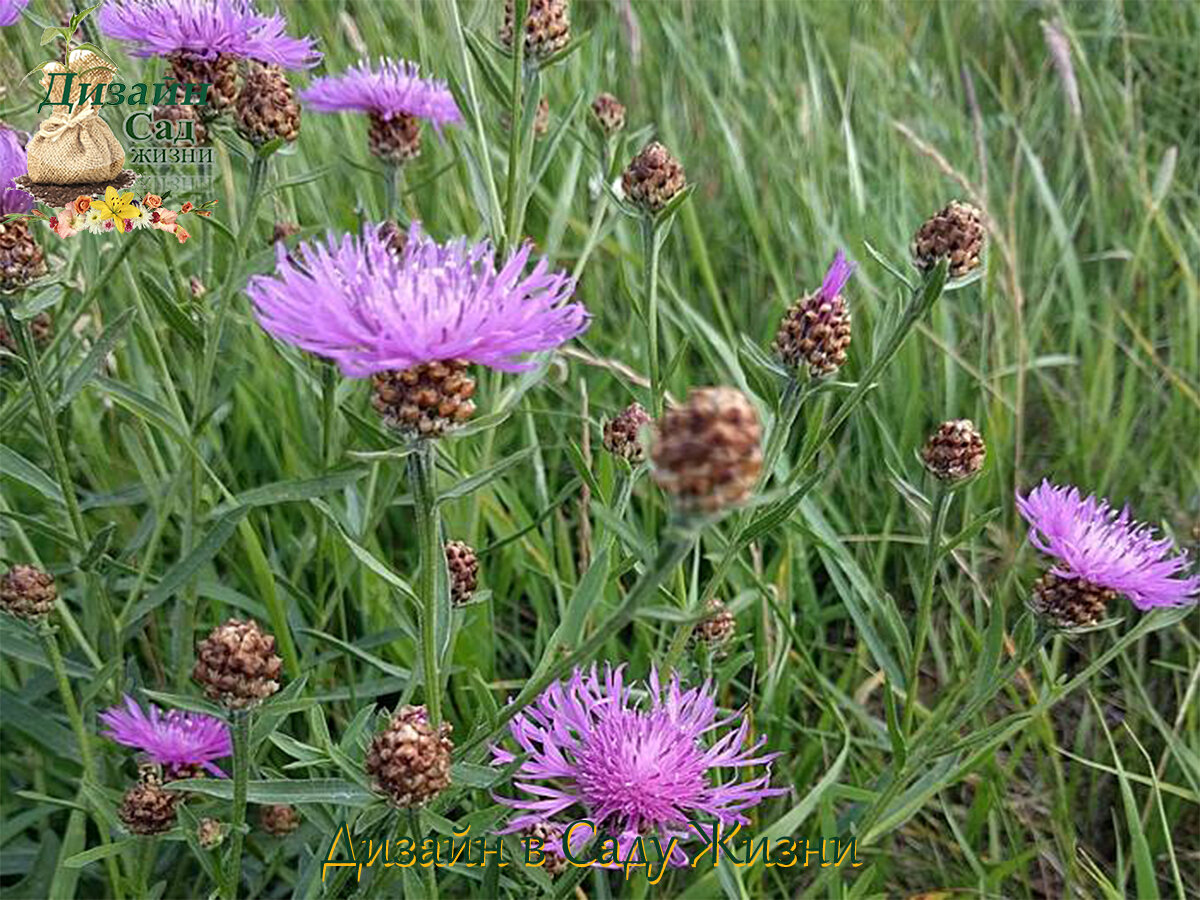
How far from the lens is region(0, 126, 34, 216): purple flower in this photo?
4.08ft

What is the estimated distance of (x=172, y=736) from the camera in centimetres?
126

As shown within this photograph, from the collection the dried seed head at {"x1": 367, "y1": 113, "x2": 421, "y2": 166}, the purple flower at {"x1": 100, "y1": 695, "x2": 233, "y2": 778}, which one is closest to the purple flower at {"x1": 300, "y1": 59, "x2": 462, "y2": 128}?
the dried seed head at {"x1": 367, "y1": 113, "x2": 421, "y2": 166}

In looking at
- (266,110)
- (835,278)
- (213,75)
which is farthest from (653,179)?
(213,75)

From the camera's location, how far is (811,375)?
1140 mm

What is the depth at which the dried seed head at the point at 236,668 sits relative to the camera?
1.01 metres

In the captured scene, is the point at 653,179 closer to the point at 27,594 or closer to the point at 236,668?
the point at 236,668

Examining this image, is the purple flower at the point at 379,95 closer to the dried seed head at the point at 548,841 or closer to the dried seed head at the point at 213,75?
the dried seed head at the point at 213,75

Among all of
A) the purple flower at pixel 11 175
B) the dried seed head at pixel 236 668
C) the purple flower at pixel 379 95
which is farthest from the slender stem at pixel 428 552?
the purple flower at pixel 379 95

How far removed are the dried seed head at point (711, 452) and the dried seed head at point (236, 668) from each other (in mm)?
437

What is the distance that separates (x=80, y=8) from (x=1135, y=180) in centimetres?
186

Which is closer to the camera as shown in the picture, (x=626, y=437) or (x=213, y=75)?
(x=626, y=437)

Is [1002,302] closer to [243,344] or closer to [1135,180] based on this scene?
[1135,180]

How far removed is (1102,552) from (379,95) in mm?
1016

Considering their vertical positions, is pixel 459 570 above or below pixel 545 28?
below
